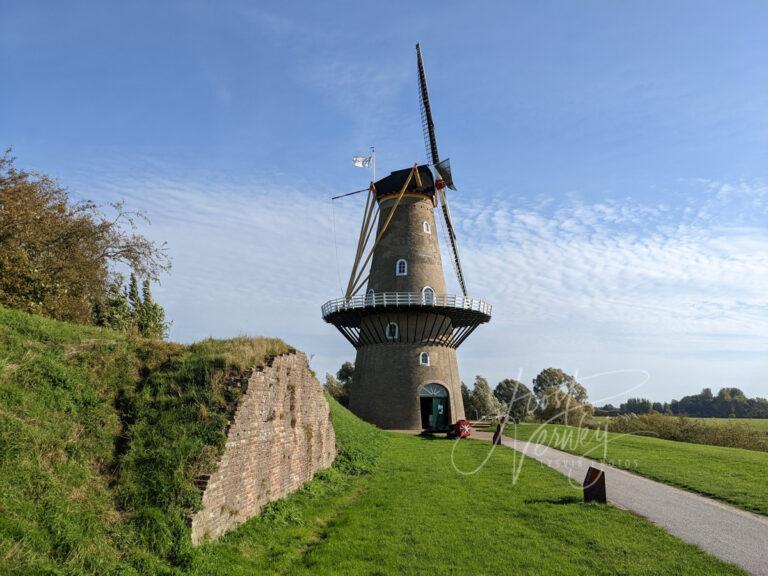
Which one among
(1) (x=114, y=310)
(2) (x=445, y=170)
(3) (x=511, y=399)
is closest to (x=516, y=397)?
(3) (x=511, y=399)

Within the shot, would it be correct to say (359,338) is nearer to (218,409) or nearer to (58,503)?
(218,409)

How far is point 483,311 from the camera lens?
29.7 m

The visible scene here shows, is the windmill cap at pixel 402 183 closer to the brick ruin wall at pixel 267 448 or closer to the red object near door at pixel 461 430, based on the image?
the red object near door at pixel 461 430

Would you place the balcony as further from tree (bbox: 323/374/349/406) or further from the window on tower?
tree (bbox: 323/374/349/406)

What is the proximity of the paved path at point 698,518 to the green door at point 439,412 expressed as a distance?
14.5 metres

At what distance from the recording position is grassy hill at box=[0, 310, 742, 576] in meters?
6.25

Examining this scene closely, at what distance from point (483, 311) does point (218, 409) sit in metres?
22.6

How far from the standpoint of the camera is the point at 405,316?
29.2m

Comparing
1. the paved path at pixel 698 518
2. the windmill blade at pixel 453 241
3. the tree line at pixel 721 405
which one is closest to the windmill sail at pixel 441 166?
the windmill blade at pixel 453 241

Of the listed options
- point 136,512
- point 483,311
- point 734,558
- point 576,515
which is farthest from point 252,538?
point 483,311

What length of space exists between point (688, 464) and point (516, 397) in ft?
93.4

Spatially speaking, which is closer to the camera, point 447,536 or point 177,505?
point 177,505

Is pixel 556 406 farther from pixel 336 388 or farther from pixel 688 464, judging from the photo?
pixel 688 464

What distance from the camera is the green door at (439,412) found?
95.9 feet
